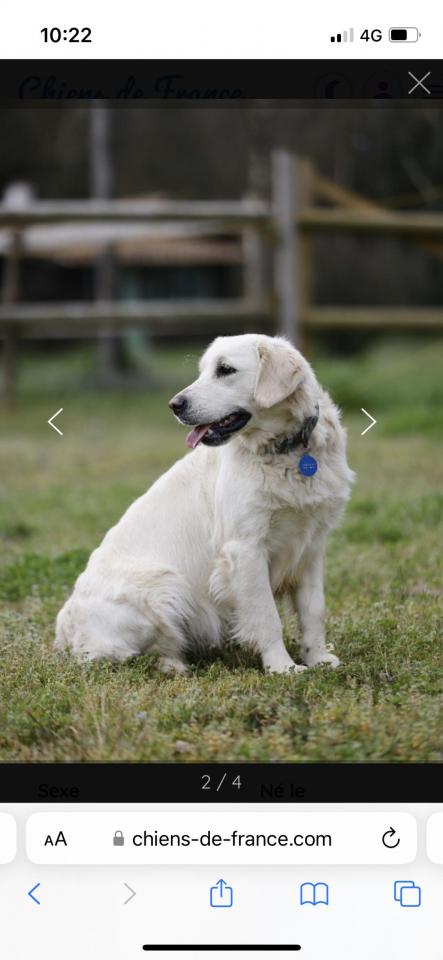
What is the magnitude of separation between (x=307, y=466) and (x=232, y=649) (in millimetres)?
814

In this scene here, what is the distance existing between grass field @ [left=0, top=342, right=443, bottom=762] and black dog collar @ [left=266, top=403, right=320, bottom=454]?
791mm

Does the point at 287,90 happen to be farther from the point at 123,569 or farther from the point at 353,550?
the point at 353,550

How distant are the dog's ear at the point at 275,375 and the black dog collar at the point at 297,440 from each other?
0.13 metres
